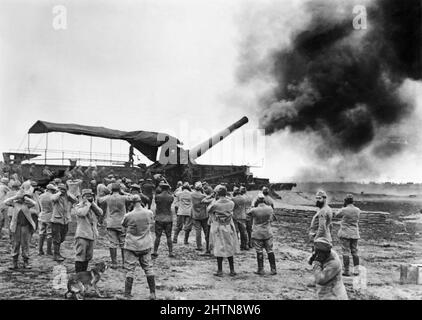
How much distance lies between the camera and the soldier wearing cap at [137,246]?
233 inches

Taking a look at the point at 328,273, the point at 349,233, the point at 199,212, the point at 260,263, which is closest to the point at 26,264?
the point at 199,212

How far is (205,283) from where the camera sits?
22.8 ft

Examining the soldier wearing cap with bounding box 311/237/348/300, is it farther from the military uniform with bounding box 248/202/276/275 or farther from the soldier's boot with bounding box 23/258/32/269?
the soldier's boot with bounding box 23/258/32/269

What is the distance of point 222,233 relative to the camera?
7.42m

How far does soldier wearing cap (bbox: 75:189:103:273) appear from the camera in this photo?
6273 mm

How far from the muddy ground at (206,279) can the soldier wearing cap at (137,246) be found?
1.17ft

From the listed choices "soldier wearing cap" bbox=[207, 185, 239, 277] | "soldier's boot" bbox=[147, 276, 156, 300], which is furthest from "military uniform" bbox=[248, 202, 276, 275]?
"soldier's boot" bbox=[147, 276, 156, 300]

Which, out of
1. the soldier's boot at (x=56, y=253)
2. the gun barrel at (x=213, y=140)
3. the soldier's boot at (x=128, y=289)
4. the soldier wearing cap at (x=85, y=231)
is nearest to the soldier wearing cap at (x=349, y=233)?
the soldier's boot at (x=128, y=289)

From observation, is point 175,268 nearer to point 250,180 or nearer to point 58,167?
point 58,167

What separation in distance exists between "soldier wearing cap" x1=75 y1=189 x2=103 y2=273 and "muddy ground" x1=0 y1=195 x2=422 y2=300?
0.53 m

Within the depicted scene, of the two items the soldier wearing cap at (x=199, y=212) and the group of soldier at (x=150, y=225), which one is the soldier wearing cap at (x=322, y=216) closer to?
the group of soldier at (x=150, y=225)

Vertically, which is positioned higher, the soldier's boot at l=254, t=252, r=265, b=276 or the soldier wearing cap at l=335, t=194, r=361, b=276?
the soldier wearing cap at l=335, t=194, r=361, b=276
